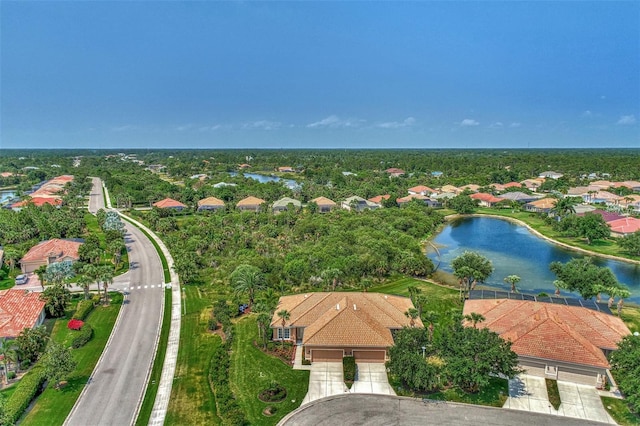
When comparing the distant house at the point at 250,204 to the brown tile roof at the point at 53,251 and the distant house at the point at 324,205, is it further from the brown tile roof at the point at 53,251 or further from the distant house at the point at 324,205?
the brown tile roof at the point at 53,251

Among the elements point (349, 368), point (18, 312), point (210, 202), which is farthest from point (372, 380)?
point (210, 202)

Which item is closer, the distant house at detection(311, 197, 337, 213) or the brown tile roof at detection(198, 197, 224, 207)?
the brown tile roof at detection(198, 197, 224, 207)

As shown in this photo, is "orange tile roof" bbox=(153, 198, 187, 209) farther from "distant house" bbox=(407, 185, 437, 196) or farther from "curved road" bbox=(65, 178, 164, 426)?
"distant house" bbox=(407, 185, 437, 196)

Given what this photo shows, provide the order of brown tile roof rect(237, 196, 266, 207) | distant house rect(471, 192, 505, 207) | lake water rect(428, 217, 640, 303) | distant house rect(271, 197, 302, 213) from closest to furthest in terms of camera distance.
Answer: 1. lake water rect(428, 217, 640, 303)
2. distant house rect(271, 197, 302, 213)
3. brown tile roof rect(237, 196, 266, 207)
4. distant house rect(471, 192, 505, 207)

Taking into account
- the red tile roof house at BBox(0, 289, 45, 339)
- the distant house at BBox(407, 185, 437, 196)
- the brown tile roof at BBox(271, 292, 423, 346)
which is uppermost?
the distant house at BBox(407, 185, 437, 196)

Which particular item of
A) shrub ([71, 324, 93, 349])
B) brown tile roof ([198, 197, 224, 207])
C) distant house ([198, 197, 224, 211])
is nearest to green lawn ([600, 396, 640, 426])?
shrub ([71, 324, 93, 349])

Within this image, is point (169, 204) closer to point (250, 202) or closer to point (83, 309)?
point (250, 202)

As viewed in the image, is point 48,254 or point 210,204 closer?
point 48,254
